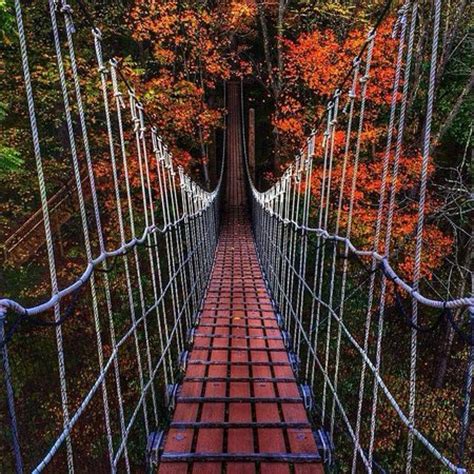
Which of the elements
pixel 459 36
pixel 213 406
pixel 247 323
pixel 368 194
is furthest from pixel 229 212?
pixel 213 406

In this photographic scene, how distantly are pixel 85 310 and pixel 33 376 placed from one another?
46.2 inches

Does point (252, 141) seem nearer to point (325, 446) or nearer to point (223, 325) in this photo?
point (223, 325)

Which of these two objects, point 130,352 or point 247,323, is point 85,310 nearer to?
point 130,352

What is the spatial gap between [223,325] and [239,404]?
1040mm

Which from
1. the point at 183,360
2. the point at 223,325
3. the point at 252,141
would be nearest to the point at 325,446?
the point at 183,360

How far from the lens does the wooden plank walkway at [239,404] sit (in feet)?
5.44

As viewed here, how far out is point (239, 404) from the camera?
6.78 feet

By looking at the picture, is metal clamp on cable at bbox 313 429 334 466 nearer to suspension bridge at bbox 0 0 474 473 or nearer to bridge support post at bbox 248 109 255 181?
suspension bridge at bbox 0 0 474 473

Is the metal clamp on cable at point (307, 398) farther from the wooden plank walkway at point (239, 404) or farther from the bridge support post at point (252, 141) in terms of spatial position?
the bridge support post at point (252, 141)

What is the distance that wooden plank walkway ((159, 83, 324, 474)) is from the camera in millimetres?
1659

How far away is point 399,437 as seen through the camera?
5.24 meters

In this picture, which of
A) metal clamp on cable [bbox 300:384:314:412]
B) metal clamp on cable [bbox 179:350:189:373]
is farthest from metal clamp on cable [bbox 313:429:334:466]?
metal clamp on cable [bbox 179:350:189:373]

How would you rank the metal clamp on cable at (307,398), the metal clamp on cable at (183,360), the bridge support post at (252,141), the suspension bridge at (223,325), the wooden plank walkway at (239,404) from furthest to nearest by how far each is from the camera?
the bridge support post at (252,141)
the metal clamp on cable at (183,360)
the metal clamp on cable at (307,398)
the wooden plank walkway at (239,404)
the suspension bridge at (223,325)

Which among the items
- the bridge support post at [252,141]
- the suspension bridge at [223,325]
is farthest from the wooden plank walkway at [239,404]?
the bridge support post at [252,141]
